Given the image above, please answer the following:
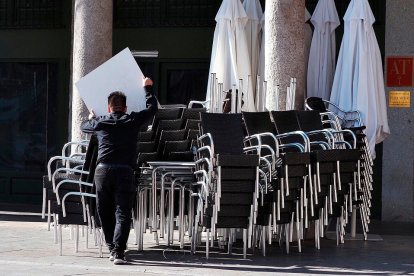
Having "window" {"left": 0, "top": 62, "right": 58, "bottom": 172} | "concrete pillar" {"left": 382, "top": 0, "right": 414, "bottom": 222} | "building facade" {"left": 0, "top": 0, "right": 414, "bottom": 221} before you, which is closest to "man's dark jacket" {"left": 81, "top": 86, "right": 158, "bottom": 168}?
"building facade" {"left": 0, "top": 0, "right": 414, "bottom": 221}

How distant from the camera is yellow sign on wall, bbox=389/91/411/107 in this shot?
14.9 meters

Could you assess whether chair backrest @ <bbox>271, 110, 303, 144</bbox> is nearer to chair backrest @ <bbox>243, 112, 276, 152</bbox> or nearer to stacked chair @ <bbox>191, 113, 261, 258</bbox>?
chair backrest @ <bbox>243, 112, 276, 152</bbox>

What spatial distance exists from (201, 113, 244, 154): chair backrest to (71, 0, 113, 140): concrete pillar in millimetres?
3036

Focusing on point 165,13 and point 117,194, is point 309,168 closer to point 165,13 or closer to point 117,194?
point 117,194

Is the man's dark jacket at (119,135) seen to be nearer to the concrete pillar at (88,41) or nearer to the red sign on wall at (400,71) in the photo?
the concrete pillar at (88,41)

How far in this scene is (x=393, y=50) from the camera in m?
14.9

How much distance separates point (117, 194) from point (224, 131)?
142 cm

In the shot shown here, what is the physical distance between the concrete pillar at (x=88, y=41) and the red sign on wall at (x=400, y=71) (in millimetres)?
4344

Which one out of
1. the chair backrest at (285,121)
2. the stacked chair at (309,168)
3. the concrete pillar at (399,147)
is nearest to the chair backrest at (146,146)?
the stacked chair at (309,168)

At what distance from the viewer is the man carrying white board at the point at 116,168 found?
10.1m

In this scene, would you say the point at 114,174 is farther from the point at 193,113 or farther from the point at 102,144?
the point at 193,113

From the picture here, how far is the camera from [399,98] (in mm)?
14961

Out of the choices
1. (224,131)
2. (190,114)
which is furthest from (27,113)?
(224,131)

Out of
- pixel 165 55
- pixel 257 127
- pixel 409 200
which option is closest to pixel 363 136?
pixel 257 127
